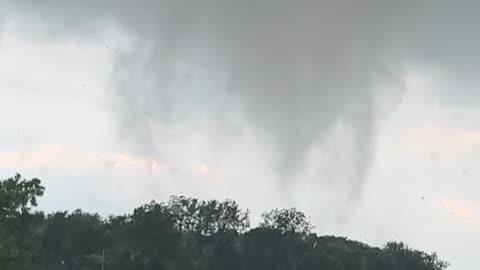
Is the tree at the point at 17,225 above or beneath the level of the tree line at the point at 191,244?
beneath

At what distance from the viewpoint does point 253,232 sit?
186875 mm

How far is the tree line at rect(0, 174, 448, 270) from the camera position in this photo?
532 feet

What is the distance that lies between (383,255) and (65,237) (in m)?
72.7

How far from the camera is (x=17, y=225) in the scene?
270 feet

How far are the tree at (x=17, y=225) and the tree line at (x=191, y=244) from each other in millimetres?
61453

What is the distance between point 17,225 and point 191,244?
95.9 m

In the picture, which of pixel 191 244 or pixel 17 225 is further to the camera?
pixel 191 244

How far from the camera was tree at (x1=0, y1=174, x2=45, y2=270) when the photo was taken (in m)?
76.5

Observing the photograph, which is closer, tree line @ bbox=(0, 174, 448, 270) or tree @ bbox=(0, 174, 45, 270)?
tree @ bbox=(0, 174, 45, 270)

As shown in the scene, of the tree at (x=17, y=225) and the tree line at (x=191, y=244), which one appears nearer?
the tree at (x=17, y=225)

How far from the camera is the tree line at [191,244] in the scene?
6383 inches

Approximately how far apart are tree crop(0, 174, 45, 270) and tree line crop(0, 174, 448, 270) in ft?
202

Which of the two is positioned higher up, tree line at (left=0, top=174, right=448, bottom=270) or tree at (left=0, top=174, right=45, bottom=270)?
tree line at (left=0, top=174, right=448, bottom=270)

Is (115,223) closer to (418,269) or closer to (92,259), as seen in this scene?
(92,259)
